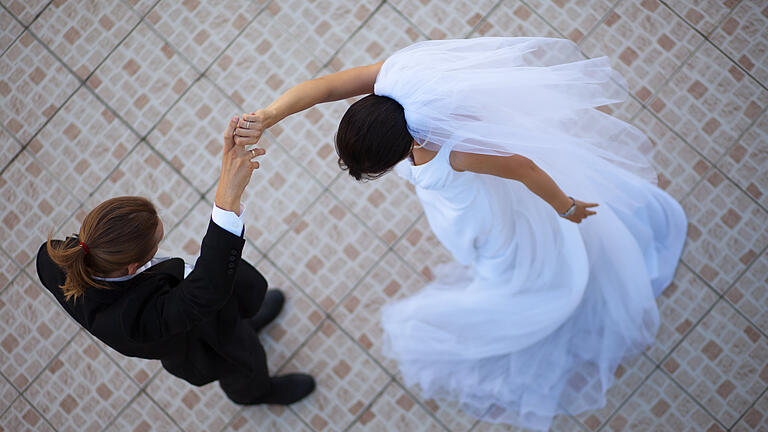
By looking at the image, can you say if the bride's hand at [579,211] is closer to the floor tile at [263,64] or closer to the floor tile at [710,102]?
the floor tile at [710,102]

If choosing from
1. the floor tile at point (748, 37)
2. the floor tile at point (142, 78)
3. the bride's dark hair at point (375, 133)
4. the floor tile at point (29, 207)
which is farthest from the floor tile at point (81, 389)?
the floor tile at point (748, 37)

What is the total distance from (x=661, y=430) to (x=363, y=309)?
5.36 ft

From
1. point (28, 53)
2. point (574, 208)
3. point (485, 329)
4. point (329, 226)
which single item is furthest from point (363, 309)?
point (28, 53)

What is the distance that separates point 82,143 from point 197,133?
690 mm

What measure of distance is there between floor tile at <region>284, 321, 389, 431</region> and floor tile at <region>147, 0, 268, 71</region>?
5.59ft

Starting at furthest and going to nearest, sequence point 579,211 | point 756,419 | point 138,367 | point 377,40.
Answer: point 377,40 → point 138,367 → point 756,419 → point 579,211

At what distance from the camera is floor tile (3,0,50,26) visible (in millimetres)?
3275

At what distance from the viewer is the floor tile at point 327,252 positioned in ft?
9.69

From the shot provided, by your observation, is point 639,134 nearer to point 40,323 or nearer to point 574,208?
point 574,208

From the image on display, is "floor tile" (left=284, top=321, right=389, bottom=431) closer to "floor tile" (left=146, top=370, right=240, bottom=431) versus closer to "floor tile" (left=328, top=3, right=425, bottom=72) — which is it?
"floor tile" (left=146, top=370, right=240, bottom=431)

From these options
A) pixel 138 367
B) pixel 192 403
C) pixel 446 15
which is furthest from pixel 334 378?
pixel 446 15

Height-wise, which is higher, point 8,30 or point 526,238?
point 526,238

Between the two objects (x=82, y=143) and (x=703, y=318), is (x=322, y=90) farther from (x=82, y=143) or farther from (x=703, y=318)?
(x=703, y=318)

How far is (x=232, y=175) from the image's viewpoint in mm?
1556
